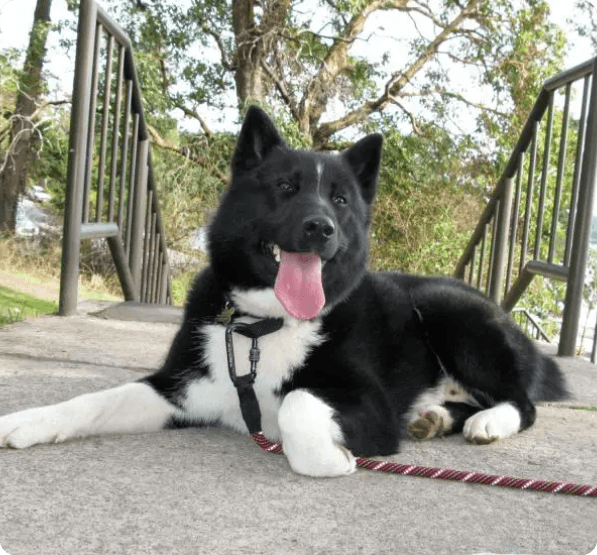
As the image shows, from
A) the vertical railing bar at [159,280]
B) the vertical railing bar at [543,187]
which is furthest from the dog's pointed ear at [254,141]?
the vertical railing bar at [159,280]

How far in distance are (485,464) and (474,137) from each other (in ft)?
38.2

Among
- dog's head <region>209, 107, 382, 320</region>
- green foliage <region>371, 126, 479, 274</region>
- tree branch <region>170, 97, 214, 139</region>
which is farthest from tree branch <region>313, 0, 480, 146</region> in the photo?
dog's head <region>209, 107, 382, 320</region>

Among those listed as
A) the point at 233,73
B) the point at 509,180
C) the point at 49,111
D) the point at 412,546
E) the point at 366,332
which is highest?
the point at 233,73

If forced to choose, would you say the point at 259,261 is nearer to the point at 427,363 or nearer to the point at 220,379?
the point at 220,379

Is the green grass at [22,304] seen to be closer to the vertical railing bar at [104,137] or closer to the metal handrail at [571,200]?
Result: the vertical railing bar at [104,137]

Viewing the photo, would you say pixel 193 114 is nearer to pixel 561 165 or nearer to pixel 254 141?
pixel 561 165

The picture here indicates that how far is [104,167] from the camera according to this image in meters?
4.44

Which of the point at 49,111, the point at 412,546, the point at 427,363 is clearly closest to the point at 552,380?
the point at 427,363

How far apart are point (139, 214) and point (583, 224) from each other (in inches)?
129

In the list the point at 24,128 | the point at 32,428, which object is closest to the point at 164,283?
the point at 24,128

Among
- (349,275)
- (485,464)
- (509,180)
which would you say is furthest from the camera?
(509,180)

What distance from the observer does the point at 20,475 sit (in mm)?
1730

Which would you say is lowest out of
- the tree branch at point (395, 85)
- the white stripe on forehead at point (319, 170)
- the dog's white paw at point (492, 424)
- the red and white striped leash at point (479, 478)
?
the red and white striped leash at point (479, 478)

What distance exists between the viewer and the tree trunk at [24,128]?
10047 millimetres
